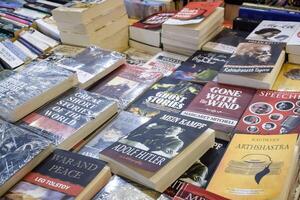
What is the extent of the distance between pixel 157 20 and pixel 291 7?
0.52 meters

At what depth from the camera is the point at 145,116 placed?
1057 millimetres

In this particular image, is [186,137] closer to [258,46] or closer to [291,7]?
[258,46]

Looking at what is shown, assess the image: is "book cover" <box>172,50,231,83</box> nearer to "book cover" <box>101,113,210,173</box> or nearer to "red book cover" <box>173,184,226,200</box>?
"book cover" <box>101,113,210,173</box>

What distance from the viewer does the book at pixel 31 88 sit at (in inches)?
39.3

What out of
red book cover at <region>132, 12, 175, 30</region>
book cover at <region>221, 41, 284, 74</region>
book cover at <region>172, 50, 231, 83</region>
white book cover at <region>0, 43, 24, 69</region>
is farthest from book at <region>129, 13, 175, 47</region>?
white book cover at <region>0, 43, 24, 69</region>

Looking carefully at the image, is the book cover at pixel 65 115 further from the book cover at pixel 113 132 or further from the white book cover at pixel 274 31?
the white book cover at pixel 274 31

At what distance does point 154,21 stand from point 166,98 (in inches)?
19.0

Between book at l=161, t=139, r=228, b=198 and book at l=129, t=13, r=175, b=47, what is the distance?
2.07ft

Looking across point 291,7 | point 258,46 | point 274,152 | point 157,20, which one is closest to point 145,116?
point 274,152

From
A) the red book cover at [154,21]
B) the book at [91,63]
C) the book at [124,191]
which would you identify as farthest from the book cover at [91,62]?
the book at [124,191]

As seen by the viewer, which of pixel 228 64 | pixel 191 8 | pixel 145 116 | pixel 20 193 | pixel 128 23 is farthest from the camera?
pixel 128 23

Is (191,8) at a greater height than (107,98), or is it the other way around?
(191,8)

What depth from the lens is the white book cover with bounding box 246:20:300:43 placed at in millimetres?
1280

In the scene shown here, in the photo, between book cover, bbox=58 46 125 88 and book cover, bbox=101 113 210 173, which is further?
book cover, bbox=58 46 125 88
